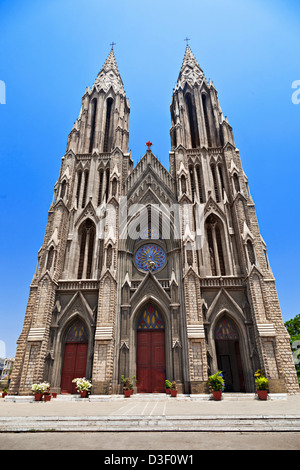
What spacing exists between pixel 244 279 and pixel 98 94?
1068 inches

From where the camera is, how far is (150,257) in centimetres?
2233

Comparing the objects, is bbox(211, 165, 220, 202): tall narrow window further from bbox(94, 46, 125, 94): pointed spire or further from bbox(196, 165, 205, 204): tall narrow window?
bbox(94, 46, 125, 94): pointed spire

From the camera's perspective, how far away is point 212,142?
27.3 m

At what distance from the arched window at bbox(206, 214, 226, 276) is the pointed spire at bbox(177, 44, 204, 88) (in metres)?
19.4

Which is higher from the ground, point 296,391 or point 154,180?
point 154,180

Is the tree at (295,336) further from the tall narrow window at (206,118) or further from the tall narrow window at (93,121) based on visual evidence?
the tall narrow window at (93,121)

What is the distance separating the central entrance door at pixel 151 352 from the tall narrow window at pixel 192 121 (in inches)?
734

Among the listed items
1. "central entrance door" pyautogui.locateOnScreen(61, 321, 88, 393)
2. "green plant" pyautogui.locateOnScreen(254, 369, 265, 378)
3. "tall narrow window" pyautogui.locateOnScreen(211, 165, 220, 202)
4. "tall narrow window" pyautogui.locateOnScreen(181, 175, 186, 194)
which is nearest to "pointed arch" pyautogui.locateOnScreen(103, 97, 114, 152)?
"tall narrow window" pyautogui.locateOnScreen(181, 175, 186, 194)

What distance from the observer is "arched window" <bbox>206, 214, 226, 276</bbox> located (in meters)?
21.4

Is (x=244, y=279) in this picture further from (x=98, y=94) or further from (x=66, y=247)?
(x=98, y=94)

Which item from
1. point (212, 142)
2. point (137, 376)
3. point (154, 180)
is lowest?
point (137, 376)

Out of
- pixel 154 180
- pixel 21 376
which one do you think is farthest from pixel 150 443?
pixel 154 180
